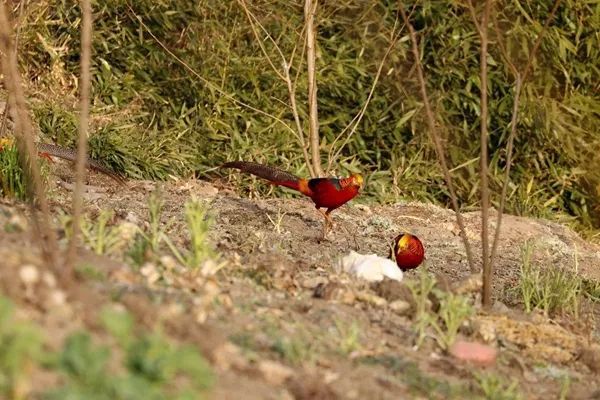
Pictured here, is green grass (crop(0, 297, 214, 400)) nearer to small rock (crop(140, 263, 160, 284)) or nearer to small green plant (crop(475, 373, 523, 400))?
small rock (crop(140, 263, 160, 284))

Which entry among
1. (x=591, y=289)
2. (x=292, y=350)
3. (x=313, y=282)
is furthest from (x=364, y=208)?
(x=292, y=350)

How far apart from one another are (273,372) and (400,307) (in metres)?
1.04

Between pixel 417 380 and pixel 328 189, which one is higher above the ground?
pixel 417 380

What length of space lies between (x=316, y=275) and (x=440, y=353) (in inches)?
27.5

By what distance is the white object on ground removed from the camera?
14.0 ft

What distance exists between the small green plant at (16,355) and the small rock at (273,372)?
0.61 metres

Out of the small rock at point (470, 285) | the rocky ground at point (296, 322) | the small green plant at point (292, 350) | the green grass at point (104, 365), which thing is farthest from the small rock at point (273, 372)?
the small rock at point (470, 285)

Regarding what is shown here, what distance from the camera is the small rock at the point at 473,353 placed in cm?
365

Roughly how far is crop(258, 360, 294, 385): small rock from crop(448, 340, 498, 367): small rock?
0.77m

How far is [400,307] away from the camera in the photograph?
13.0 feet

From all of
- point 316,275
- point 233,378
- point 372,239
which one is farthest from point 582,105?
point 233,378

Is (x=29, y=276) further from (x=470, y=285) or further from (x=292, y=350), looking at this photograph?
(x=470, y=285)

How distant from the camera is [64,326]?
2840mm

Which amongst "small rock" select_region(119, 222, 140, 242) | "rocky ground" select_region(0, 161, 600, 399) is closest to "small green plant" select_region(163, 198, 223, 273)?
"rocky ground" select_region(0, 161, 600, 399)
